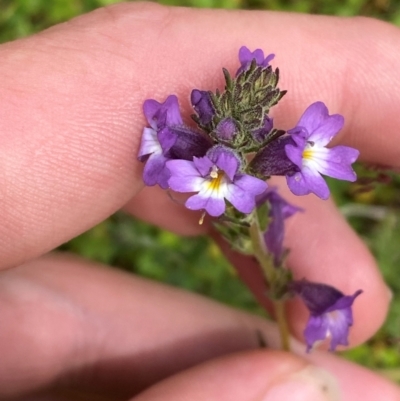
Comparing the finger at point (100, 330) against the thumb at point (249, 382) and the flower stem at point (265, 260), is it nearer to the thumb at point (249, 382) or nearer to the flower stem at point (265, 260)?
the flower stem at point (265, 260)

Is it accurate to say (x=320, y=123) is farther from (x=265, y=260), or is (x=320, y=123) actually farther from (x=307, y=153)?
(x=265, y=260)

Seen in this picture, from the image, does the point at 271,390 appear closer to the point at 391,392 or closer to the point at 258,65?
the point at 391,392

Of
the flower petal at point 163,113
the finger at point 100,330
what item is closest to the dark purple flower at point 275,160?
the flower petal at point 163,113

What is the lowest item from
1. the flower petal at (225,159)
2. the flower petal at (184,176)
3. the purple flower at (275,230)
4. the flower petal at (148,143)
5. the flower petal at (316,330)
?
the flower petal at (316,330)

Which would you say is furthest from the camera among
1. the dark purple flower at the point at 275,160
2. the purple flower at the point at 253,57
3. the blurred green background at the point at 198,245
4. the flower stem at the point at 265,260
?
the blurred green background at the point at 198,245

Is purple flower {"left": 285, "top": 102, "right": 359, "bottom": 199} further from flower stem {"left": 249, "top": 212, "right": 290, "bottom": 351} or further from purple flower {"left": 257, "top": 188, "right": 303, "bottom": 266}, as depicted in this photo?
purple flower {"left": 257, "top": 188, "right": 303, "bottom": 266}

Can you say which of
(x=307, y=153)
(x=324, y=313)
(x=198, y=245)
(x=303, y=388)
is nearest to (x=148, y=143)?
(x=307, y=153)
